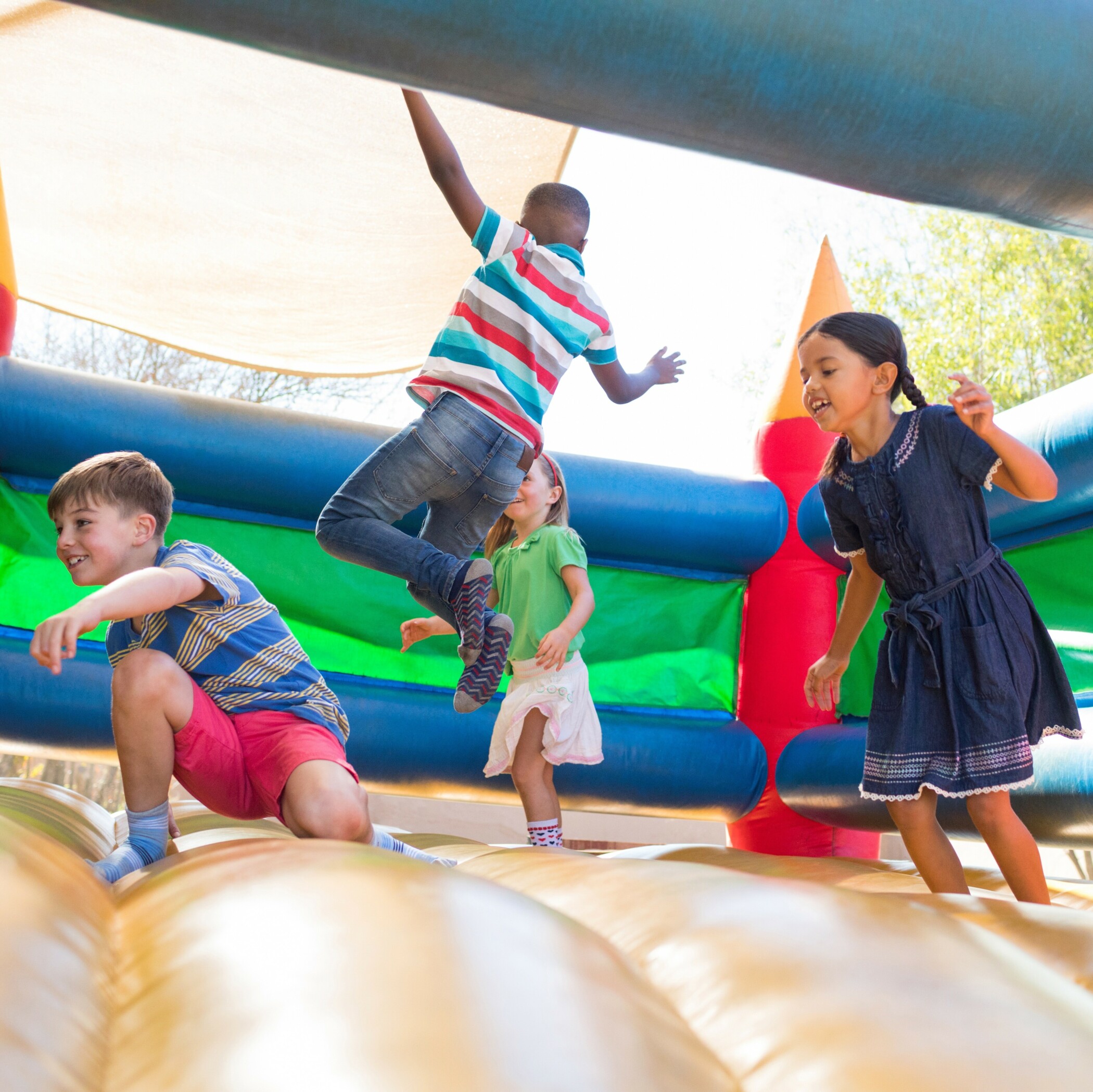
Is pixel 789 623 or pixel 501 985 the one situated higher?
pixel 501 985

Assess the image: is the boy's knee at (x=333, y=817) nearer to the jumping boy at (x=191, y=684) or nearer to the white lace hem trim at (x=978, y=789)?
the jumping boy at (x=191, y=684)

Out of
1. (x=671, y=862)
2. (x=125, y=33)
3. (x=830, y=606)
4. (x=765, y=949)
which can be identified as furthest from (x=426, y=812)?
(x=765, y=949)

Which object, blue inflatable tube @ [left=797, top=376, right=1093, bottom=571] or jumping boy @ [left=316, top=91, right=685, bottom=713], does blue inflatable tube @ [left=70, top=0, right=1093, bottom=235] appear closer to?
jumping boy @ [left=316, top=91, right=685, bottom=713]

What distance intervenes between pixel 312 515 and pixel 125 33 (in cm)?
124

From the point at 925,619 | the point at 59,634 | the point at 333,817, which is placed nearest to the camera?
the point at 59,634

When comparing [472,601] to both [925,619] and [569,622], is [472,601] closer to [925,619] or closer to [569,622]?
[569,622]

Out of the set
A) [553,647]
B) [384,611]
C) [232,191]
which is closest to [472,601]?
[553,647]

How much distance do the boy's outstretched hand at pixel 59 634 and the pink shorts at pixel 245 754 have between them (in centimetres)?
22

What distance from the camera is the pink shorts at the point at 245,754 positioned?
1.33m

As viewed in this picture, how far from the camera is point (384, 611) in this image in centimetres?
258

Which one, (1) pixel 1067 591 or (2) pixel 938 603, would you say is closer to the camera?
(2) pixel 938 603

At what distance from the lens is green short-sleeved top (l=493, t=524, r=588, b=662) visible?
2254 millimetres

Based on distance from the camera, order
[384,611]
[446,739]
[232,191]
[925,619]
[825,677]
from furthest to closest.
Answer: [232,191] < [384,611] < [446,739] < [825,677] < [925,619]

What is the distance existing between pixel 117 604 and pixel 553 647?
963 millimetres
